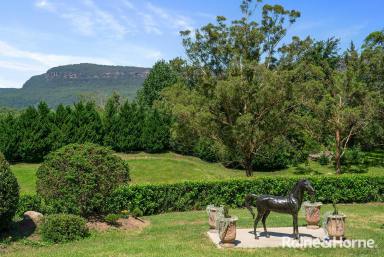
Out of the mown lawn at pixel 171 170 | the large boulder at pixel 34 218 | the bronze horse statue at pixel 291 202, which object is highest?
the bronze horse statue at pixel 291 202

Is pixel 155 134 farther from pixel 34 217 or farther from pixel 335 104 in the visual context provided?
pixel 34 217

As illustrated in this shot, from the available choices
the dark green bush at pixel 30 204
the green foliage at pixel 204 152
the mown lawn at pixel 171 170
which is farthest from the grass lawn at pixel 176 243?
the green foliage at pixel 204 152

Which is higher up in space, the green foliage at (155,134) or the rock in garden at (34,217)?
the green foliage at (155,134)

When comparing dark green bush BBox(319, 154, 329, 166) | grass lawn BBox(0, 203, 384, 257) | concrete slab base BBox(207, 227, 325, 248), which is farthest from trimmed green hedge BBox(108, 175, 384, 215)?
dark green bush BBox(319, 154, 329, 166)

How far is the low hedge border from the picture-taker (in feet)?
61.6

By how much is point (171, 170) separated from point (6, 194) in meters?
21.2

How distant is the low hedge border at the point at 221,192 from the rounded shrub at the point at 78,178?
2.61m

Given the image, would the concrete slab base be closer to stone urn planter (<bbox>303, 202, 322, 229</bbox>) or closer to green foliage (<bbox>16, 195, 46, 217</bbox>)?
stone urn planter (<bbox>303, 202, 322, 229</bbox>)

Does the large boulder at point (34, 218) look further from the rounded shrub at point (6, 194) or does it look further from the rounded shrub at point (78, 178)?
the rounded shrub at point (6, 194)

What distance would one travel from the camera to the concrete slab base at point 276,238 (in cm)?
1181

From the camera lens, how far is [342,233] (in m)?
12.2

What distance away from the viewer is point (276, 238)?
12539 mm

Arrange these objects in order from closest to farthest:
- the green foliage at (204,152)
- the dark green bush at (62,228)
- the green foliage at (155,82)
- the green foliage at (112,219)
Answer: the dark green bush at (62,228), the green foliage at (112,219), the green foliage at (204,152), the green foliage at (155,82)

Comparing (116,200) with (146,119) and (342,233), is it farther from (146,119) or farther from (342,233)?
(146,119)
